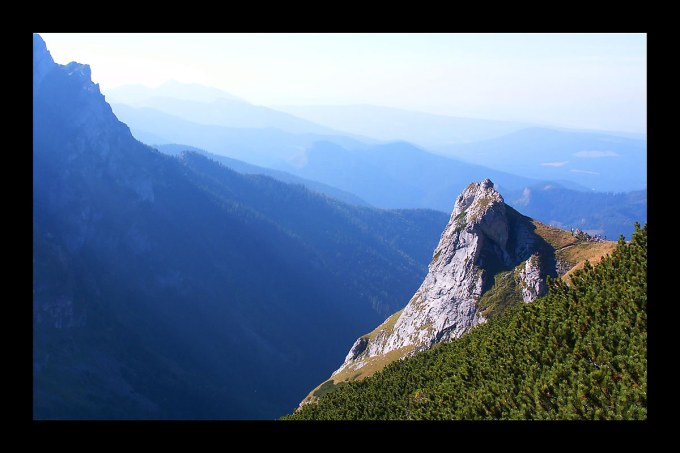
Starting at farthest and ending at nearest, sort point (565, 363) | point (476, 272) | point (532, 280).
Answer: point (476, 272), point (532, 280), point (565, 363)

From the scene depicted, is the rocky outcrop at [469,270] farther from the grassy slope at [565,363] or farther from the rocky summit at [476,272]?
the grassy slope at [565,363]

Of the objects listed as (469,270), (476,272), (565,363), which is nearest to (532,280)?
(476,272)

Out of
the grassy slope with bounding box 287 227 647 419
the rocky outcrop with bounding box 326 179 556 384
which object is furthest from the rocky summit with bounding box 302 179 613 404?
the grassy slope with bounding box 287 227 647 419

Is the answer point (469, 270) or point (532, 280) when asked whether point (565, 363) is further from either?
point (469, 270)

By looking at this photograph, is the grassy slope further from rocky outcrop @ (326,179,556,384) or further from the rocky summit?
rocky outcrop @ (326,179,556,384)
